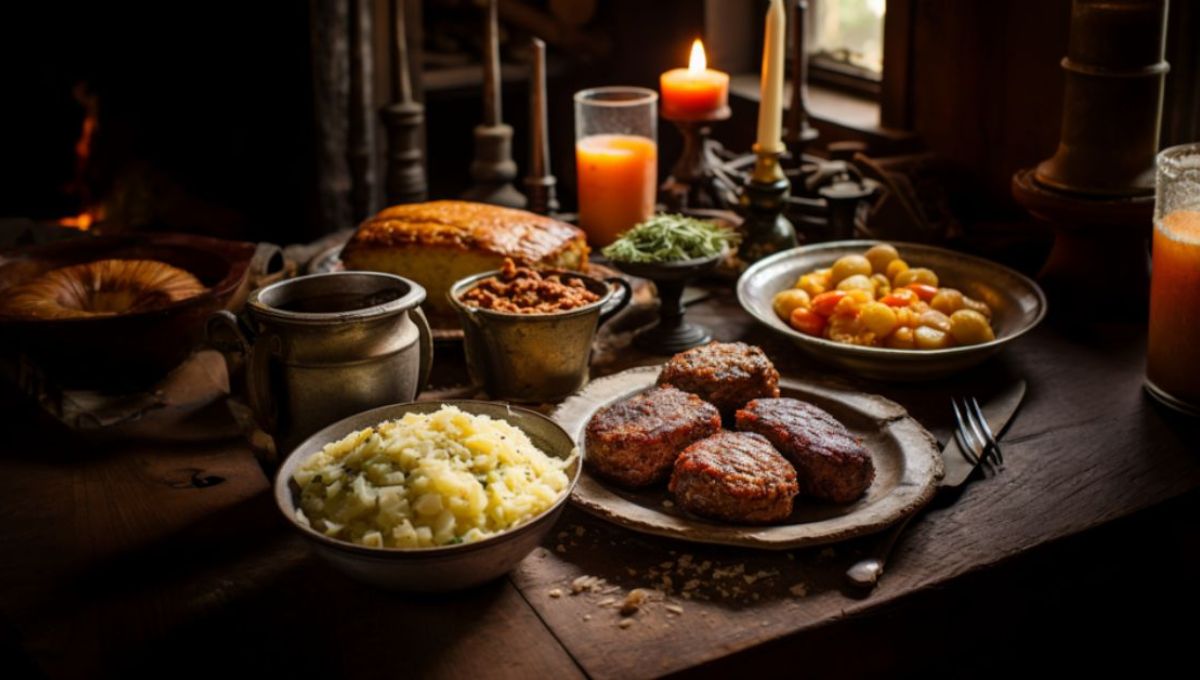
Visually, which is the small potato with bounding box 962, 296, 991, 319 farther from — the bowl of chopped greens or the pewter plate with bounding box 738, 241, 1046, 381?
the bowl of chopped greens

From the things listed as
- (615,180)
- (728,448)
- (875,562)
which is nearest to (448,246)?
(615,180)

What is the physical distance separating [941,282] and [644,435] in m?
0.99

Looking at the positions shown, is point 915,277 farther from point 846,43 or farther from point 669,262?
point 846,43

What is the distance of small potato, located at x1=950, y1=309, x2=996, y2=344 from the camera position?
204 cm

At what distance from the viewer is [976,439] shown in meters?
1.83

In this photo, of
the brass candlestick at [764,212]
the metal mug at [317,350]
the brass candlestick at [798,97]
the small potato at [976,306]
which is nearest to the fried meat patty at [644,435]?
the metal mug at [317,350]

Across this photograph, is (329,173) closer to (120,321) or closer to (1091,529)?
(120,321)

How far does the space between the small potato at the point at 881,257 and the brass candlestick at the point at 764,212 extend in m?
0.20

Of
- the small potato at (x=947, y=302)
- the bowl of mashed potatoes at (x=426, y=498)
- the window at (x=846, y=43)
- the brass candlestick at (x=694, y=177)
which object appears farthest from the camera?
the window at (x=846, y=43)

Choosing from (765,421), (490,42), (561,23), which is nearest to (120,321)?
(765,421)

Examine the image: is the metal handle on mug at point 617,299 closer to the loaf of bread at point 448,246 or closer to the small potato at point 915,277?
the loaf of bread at point 448,246

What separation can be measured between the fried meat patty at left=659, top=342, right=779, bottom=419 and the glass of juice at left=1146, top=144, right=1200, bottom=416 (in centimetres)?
70

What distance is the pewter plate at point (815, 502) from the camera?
5.00ft

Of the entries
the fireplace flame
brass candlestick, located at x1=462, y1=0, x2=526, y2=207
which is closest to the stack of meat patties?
brass candlestick, located at x1=462, y1=0, x2=526, y2=207
